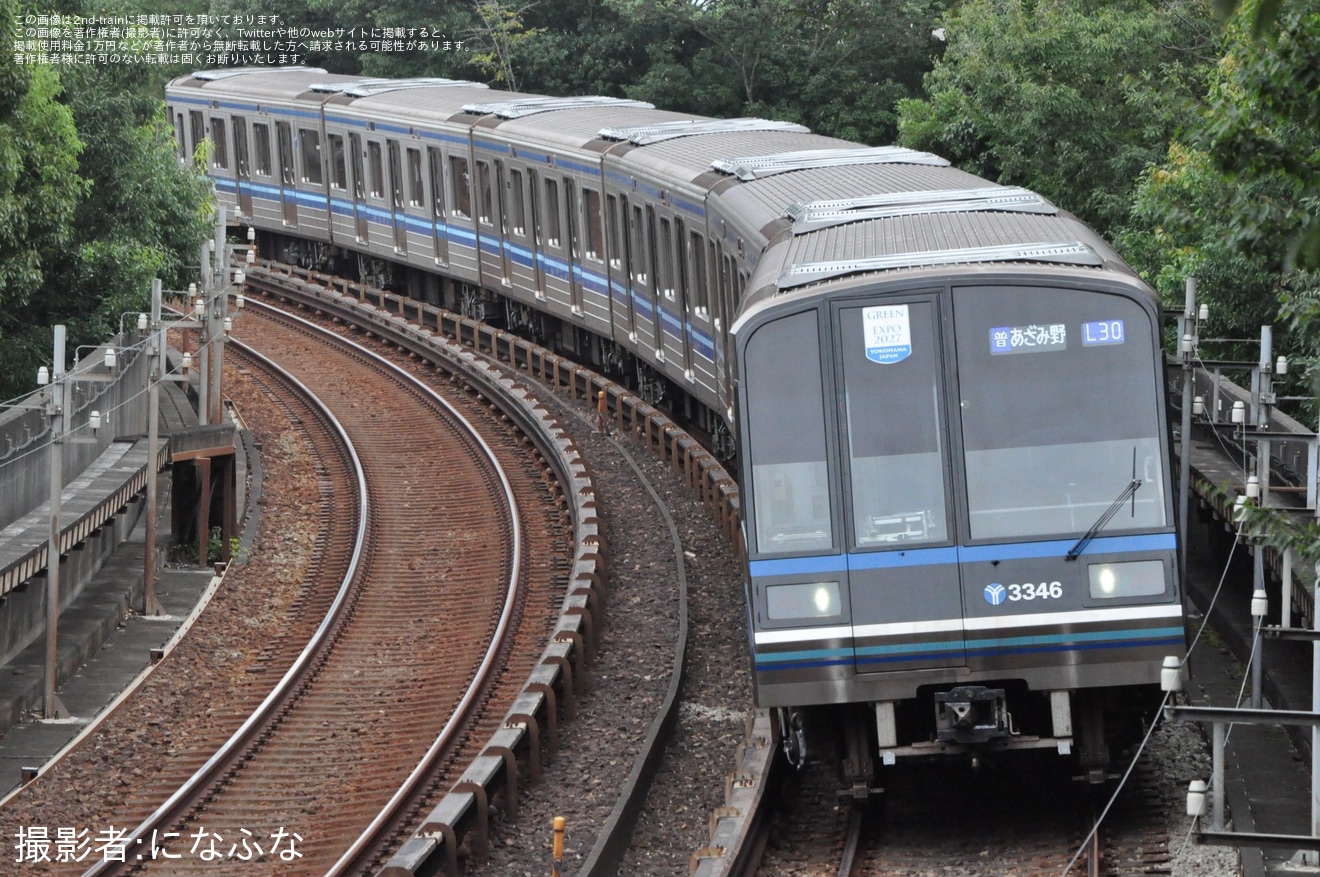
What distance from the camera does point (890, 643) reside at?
9273 mm

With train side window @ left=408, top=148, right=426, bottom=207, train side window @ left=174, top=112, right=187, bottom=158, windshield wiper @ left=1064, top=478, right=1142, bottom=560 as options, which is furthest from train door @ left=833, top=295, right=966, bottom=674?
train side window @ left=174, top=112, right=187, bottom=158

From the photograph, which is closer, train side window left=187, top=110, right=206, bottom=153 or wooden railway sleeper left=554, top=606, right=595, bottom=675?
wooden railway sleeper left=554, top=606, right=595, bottom=675

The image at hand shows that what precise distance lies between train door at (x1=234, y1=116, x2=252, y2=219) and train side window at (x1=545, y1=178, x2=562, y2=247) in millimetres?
11913

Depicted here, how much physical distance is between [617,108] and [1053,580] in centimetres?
1848

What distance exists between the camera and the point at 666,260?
19250 millimetres

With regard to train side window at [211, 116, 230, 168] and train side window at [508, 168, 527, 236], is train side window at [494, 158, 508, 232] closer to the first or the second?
train side window at [508, 168, 527, 236]

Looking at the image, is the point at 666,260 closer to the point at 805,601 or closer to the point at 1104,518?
the point at 805,601

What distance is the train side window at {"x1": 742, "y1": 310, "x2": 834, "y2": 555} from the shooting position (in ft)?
31.1

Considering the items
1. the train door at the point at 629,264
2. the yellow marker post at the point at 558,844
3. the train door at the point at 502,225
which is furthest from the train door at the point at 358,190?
the yellow marker post at the point at 558,844

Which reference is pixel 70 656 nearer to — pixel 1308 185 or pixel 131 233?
pixel 131 233

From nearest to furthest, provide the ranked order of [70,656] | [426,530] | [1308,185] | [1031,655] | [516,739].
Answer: [1308,185] → [1031,655] → [516,739] → [70,656] → [426,530]

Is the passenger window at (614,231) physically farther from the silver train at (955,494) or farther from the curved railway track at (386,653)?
the silver train at (955,494)

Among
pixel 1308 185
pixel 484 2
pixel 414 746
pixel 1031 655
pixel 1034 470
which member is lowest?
pixel 414 746

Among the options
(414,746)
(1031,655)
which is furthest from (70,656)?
(1031,655)
